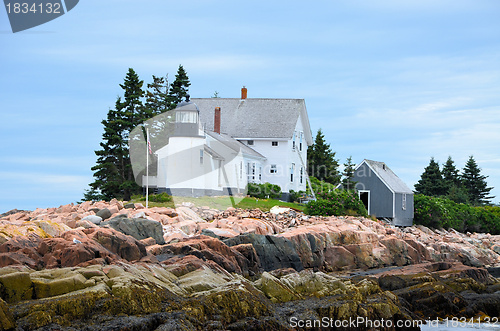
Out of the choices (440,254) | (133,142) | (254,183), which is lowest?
(440,254)

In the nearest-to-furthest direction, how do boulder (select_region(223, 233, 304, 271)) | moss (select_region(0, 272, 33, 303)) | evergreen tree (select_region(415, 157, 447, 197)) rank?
moss (select_region(0, 272, 33, 303)) < boulder (select_region(223, 233, 304, 271)) < evergreen tree (select_region(415, 157, 447, 197))

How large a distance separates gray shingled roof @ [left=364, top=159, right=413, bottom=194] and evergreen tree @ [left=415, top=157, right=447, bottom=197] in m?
17.9

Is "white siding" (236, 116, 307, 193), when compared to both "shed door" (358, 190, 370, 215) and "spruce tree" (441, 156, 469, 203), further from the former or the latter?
"spruce tree" (441, 156, 469, 203)

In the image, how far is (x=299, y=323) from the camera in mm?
9562

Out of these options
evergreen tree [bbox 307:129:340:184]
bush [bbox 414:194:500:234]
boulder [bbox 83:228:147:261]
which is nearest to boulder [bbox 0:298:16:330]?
boulder [bbox 83:228:147:261]

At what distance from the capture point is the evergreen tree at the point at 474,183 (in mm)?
56125

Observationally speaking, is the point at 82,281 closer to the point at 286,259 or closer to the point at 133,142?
the point at 286,259

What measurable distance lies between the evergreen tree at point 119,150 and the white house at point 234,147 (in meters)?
2.37

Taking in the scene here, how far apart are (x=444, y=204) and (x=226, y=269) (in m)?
28.4

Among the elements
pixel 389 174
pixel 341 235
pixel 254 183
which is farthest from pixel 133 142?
pixel 341 235

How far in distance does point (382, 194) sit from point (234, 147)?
34.0ft

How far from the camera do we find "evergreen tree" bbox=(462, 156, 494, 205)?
56.1 metres

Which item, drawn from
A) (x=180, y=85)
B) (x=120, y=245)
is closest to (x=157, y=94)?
(x=180, y=85)

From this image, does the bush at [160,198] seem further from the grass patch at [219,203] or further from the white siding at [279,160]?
the white siding at [279,160]
